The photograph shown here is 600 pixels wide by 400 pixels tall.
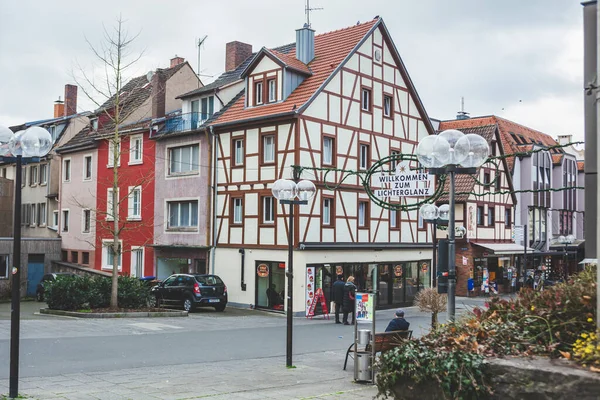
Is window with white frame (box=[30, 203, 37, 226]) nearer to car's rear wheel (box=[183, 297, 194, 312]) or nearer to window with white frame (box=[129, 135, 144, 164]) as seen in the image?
window with white frame (box=[129, 135, 144, 164])

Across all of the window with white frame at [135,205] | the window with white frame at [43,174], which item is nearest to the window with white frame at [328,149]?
the window with white frame at [135,205]

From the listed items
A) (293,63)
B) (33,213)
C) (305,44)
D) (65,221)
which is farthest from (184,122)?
(33,213)

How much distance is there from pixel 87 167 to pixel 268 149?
15.5m

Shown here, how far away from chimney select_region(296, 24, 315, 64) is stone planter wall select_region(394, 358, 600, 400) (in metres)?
26.8

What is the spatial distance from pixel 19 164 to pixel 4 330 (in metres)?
10.4

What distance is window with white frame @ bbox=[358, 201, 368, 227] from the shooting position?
3144 centimetres

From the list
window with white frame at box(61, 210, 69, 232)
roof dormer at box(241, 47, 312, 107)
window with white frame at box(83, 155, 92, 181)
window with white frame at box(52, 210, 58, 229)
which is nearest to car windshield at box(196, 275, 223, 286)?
roof dormer at box(241, 47, 312, 107)

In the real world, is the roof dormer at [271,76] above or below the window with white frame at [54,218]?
above

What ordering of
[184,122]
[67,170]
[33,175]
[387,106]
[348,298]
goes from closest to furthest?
1. [348,298]
2. [387,106]
3. [184,122]
4. [67,170]
5. [33,175]

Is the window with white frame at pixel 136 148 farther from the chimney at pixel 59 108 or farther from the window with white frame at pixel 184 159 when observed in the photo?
the chimney at pixel 59 108

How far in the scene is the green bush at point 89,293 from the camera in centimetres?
2491

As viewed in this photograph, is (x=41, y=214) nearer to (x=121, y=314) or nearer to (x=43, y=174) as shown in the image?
(x=43, y=174)

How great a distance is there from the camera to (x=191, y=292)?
2783 centimetres

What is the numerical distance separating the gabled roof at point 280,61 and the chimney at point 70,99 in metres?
23.4
